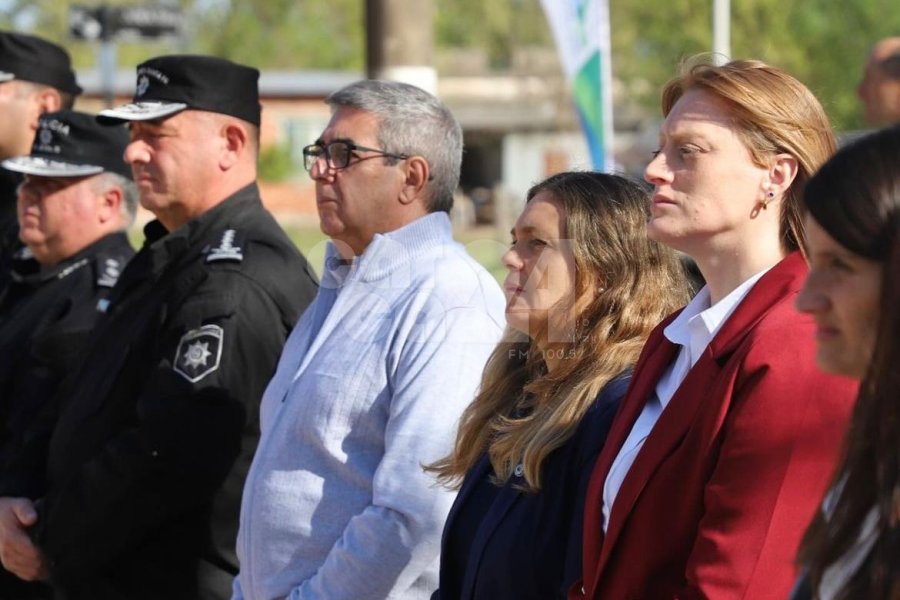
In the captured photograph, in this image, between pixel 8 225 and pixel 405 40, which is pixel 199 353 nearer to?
pixel 405 40

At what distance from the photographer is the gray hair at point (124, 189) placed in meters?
5.44

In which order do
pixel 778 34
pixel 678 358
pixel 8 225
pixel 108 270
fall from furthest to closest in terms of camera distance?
pixel 778 34 < pixel 8 225 < pixel 108 270 < pixel 678 358

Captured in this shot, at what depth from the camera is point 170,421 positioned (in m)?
4.04

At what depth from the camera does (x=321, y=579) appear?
3473 millimetres

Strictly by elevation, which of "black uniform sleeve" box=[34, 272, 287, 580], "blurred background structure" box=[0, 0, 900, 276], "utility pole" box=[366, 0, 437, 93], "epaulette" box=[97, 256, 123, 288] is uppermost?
"utility pole" box=[366, 0, 437, 93]

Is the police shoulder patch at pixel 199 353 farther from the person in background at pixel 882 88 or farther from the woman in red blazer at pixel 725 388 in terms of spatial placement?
the person in background at pixel 882 88

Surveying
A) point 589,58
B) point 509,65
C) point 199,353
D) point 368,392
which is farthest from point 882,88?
point 509,65

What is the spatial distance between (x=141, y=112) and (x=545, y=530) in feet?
7.97

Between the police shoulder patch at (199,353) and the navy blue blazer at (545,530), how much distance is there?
1.31m

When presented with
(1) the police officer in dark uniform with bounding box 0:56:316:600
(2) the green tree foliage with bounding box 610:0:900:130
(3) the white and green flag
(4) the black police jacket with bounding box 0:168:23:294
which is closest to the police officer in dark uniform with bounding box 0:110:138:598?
(4) the black police jacket with bounding box 0:168:23:294

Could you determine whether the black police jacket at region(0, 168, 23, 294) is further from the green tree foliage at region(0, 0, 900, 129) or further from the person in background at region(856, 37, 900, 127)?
the green tree foliage at region(0, 0, 900, 129)

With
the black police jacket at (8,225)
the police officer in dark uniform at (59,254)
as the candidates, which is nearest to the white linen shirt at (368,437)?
the police officer in dark uniform at (59,254)

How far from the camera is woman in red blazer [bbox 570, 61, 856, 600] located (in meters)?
2.32

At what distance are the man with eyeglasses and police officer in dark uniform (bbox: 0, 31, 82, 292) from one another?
9.97 feet
